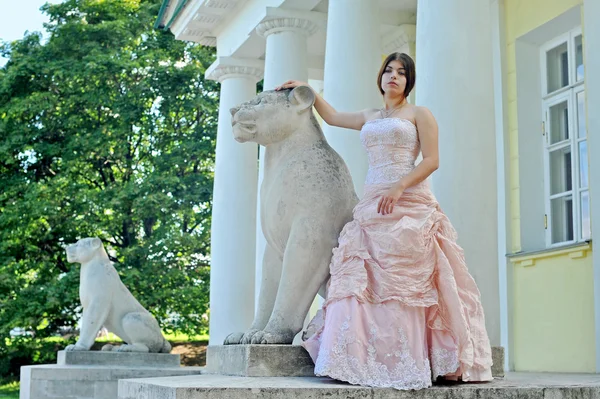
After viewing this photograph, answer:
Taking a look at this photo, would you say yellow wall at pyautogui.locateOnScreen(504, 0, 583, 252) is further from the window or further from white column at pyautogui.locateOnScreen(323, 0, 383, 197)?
white column at pyautogui.locateOnScreen(323, 0, 383, 197)

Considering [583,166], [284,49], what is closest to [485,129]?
[583,166]

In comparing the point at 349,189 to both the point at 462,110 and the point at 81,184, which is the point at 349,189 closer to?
the point at 462,110

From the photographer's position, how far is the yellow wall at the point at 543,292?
12820 mm

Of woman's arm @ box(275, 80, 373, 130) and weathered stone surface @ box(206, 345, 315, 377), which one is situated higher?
woman's arm @ box(275, 80, 373, 130)

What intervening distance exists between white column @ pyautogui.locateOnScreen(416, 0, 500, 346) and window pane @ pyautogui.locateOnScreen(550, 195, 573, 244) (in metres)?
5.00

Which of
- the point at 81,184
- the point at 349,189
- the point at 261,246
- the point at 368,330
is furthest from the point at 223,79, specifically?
the point at 368,330

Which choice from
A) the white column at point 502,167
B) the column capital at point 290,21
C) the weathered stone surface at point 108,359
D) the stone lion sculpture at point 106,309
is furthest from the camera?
the column capital at point 290,21

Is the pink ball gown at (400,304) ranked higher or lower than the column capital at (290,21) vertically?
lower

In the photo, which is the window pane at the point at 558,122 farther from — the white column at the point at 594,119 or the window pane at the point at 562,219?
the white column at the point at 594,119

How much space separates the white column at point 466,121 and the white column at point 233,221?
969 cm

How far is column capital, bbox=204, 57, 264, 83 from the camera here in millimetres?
19688

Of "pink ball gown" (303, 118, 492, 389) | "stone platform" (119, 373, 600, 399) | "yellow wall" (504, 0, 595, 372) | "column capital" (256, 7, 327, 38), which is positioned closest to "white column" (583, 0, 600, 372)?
"yellow wall" (504, 0, 595, 372)

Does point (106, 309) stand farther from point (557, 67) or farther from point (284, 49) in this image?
point (557, 67)

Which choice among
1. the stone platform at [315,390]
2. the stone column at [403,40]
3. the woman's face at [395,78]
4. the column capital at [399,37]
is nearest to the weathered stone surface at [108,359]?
the stone column at [403,40]
